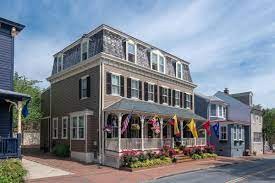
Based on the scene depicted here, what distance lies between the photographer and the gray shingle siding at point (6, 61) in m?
20.2

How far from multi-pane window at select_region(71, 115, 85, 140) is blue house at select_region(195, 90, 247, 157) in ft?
61.0

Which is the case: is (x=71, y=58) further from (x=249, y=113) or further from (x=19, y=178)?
(x=249, y=113)

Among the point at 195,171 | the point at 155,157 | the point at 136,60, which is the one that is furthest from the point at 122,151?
the point at 136,60

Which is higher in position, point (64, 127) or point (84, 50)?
point (84, 50)

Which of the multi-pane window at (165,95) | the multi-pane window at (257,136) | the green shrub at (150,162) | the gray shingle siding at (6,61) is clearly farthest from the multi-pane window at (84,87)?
the multi-pane window at (257,136)

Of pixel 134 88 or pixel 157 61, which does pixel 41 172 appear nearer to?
pixel 134 88

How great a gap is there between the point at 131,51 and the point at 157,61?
4.26 m

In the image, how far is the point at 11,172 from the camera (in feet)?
45.4

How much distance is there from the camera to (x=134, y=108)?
27062 millimetres

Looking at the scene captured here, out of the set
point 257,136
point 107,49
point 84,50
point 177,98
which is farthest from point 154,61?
point 257,136

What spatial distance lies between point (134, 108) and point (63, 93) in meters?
8.85

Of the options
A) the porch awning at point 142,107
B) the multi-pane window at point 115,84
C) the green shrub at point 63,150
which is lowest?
the green shrub at point 63,150

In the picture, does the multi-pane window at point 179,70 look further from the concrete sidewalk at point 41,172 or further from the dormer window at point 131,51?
the concrete sidewalk at point 41,172

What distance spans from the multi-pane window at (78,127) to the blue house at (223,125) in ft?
61.0
